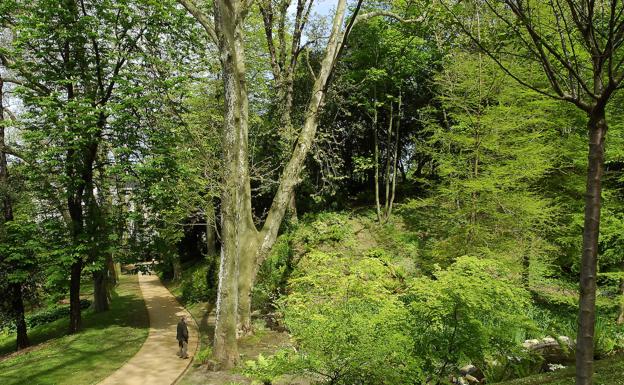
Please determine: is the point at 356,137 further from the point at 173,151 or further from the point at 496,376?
the point at 496,376

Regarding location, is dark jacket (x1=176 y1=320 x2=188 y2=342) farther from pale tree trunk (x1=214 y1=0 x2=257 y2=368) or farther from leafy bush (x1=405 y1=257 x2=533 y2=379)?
leafy bush (x1=405 y1=257 x2=533 y2=379)

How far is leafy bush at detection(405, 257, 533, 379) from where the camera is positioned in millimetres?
5301

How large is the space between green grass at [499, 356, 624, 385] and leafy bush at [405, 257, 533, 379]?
19.5 inches

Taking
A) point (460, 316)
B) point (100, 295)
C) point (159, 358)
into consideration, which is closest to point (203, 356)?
point (159, 358)

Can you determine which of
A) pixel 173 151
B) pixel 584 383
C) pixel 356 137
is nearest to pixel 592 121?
pixel 584 383

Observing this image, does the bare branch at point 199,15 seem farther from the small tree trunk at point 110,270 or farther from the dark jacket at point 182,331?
the small tree trunk at point 110,270

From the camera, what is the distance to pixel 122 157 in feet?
45.9

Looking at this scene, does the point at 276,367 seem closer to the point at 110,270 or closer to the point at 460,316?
the point at 460,316


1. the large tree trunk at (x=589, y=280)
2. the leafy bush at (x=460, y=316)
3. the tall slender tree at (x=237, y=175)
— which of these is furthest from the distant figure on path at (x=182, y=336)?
the large tree trunk at (x=589, y=280)

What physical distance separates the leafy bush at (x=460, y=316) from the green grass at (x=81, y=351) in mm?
8824

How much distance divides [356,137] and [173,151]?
12.6 m

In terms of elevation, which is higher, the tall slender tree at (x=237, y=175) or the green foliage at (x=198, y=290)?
the tall slender tree at (x=237, y=175)

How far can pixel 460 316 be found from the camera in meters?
5.39

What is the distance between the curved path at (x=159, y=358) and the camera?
10.0 meters
